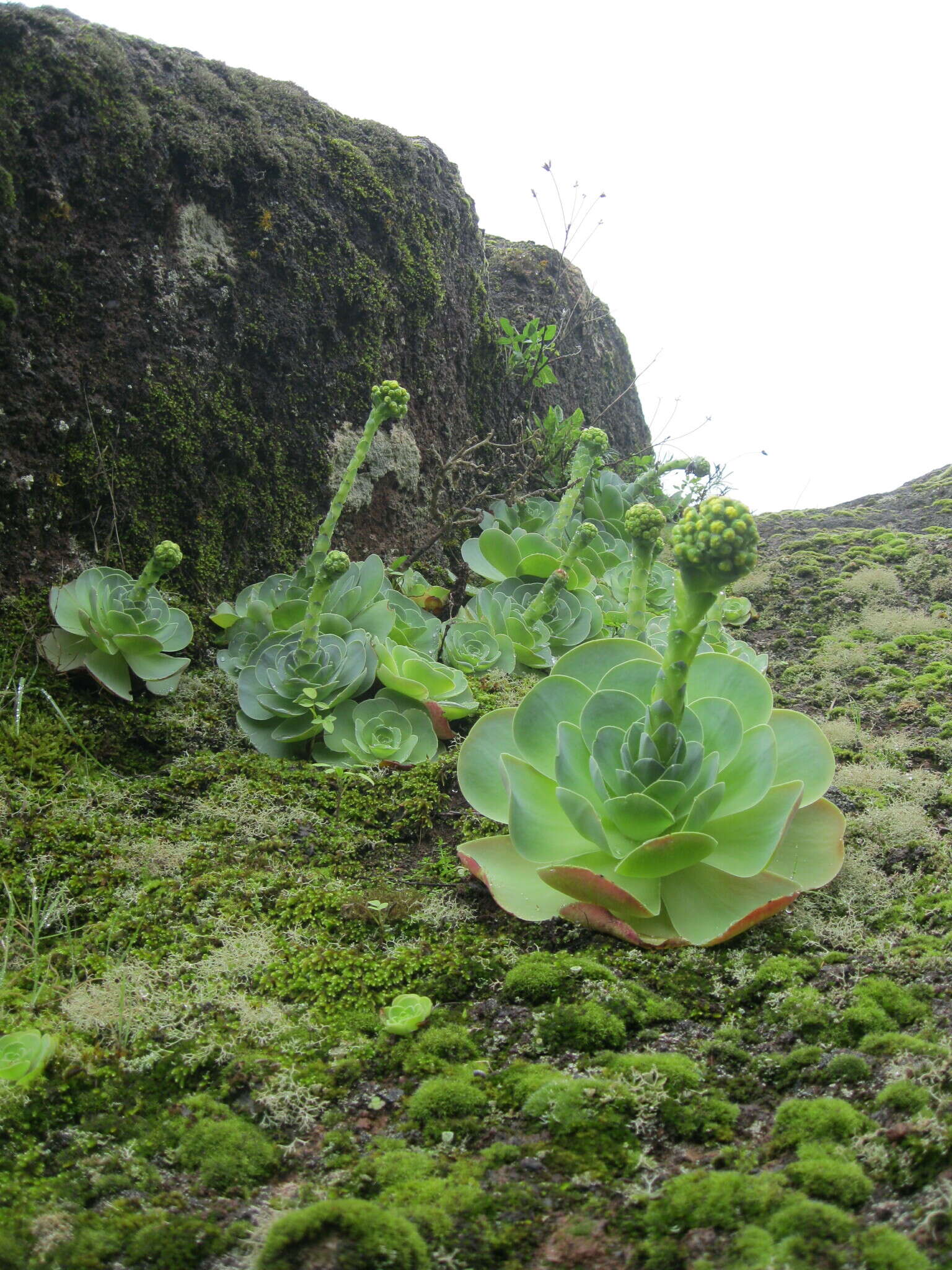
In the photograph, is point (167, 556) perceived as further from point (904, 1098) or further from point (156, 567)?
point (904, 1098)

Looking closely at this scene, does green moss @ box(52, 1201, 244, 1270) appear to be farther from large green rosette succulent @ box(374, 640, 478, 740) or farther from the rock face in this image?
the rock face

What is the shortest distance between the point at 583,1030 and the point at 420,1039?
0.28 metres

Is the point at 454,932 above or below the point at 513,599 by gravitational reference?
below

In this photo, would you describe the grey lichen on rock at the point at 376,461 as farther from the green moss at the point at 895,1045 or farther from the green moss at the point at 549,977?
the green moss at the point at 895,1045

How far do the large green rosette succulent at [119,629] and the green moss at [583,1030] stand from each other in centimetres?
185

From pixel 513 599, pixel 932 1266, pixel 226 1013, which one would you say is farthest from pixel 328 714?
pixel 932 1266

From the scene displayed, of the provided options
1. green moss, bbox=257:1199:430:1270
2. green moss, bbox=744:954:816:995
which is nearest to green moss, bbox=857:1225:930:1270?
green moss, bbox=257:1199:430:1270

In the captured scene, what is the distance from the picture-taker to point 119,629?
2785mm

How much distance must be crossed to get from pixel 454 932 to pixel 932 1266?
44.3 inches

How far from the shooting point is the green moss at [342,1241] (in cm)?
98

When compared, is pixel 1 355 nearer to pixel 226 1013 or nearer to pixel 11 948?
pixel 11 948

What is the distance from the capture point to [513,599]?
11.6 feet

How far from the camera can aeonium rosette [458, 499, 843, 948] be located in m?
1.78

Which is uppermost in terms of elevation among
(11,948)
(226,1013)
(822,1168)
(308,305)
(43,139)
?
(43,139)
